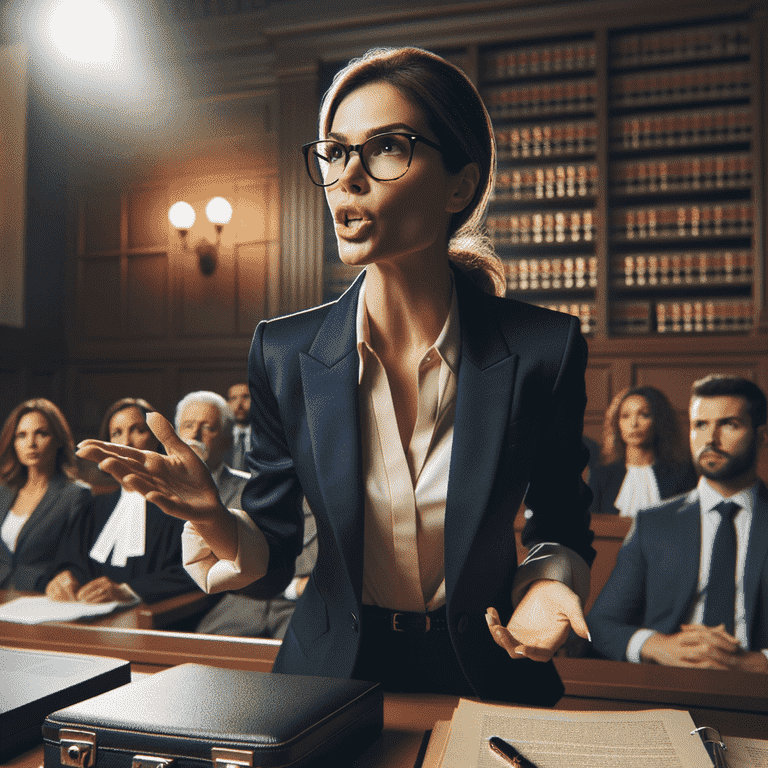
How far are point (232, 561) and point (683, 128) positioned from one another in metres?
5.63

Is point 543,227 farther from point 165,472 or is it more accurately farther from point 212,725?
point 212,725

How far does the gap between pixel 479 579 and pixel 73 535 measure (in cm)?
287

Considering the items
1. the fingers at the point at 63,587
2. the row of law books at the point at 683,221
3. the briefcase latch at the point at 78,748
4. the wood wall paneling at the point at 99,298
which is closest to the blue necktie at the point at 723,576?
the briefcase latch at the point at 78,748

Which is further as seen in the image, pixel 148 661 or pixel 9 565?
pixel 9 565

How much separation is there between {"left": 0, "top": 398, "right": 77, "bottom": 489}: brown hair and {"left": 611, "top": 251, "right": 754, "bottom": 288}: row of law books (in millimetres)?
4010

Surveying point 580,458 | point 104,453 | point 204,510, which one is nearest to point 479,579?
point 580,458

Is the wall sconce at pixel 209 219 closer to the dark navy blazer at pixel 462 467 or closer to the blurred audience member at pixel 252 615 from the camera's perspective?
the blurred audience member at pixel 252 615

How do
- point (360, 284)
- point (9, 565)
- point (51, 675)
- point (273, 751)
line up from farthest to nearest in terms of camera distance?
point (9, 565) < point (360, 284) < point (51, 675) < point (273, 751)

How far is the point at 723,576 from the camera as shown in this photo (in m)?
2.35

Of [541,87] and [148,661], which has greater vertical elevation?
[541,87]

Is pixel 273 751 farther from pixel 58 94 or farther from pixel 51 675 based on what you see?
pixel 58 94

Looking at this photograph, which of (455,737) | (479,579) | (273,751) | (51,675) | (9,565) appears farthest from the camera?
(9,565)

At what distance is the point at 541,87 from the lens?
5848 mm

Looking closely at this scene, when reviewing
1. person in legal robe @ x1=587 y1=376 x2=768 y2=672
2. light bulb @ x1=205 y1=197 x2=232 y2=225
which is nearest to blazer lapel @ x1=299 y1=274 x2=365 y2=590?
person in legal robe @ x1=587 y1=376 x2=768 y2=672
